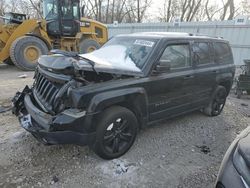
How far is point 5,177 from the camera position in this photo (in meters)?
3.12

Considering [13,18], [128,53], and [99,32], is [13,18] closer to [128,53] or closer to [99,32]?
[99,32]

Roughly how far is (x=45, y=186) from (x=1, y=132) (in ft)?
5.93

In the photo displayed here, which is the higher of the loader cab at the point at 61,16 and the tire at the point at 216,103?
the loader cab at the point at 61,16

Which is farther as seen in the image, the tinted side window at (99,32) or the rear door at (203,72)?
the tinted side window at (99,32)

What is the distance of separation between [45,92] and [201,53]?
301 cm

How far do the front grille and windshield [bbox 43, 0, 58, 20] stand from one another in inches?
303

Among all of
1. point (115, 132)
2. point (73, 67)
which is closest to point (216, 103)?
point (115, 132)

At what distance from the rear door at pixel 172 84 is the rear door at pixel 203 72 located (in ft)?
0.59

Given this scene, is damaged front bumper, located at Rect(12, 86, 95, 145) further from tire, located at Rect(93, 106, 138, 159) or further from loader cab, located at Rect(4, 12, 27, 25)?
loader cab, located at Rect(4, 12, 27, 25)

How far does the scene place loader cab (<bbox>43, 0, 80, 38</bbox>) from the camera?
10630mm

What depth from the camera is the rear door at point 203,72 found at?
4602 millimetres

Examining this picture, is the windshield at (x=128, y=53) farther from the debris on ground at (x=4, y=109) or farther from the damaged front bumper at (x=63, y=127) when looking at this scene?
the debris on ground at (x=4, y=109)

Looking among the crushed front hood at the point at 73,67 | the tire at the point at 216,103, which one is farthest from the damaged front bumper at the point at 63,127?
the tire at the point at 216,103

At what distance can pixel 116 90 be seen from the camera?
3.32m
